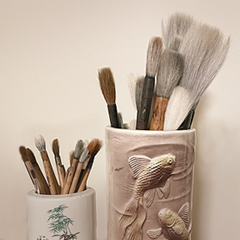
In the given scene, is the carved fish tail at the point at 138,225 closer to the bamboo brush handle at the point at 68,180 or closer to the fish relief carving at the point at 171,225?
the fish relief carving at the point at 171,225

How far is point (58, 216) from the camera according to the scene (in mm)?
614

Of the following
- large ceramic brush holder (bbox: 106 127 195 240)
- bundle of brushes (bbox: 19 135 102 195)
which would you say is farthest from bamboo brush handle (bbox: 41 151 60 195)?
large ceramic brush holder (bbox: 106 127 195 240)

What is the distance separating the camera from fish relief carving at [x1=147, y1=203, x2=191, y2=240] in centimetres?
57

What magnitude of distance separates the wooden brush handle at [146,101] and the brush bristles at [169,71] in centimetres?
2

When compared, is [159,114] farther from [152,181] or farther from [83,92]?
[83,92]

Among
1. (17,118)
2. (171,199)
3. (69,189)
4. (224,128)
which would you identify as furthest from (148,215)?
(17,118)

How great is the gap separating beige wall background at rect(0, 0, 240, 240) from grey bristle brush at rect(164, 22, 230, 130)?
146mm

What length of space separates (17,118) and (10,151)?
0.22ft

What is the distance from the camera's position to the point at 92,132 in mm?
778

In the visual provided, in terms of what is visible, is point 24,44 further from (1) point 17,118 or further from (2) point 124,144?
(2) point 124,144

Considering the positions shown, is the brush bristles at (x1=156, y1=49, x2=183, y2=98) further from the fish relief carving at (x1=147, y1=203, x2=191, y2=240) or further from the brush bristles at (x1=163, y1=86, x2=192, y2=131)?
the fish relief carving at (x1=147, y1=203, x2=191, y2=240)

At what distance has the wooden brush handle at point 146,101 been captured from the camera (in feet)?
1.93

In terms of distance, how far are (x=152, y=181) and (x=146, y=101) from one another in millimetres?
116

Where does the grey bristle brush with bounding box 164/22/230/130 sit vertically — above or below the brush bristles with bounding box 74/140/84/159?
above
